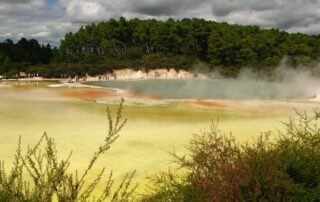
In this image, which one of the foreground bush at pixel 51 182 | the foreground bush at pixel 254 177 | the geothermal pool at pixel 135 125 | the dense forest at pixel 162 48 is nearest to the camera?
the foreground bush at pixel 51 182

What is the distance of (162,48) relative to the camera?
99.0 meters

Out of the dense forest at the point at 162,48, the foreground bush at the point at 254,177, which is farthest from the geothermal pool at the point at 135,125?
the dense forest at the point at 162,48

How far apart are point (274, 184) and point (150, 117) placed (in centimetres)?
2086

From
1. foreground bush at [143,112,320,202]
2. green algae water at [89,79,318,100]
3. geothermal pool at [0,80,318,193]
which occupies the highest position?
foreground bush at [143,112,320,202]

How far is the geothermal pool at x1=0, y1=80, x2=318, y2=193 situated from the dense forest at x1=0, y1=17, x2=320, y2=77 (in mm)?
48543

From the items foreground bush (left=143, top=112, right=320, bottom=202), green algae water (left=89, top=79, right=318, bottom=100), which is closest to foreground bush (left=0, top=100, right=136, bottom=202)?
foreground bush (left=143, top=112, right=320, bottom=202)

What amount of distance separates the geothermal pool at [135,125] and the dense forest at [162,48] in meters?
48.5

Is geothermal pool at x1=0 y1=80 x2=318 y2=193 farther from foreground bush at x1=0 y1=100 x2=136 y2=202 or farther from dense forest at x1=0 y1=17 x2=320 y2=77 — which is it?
dense forest at x1=0 y1=17 x2=320 y2=77

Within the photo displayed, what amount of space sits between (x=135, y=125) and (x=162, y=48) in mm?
75395

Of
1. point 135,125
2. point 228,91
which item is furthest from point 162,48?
point 135,125

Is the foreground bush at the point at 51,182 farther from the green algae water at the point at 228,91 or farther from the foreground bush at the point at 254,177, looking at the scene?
the green algae water at the point at 228,91

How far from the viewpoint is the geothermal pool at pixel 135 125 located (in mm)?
16766

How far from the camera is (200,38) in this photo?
329ft

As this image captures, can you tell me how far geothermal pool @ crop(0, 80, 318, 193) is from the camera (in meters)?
16.8
